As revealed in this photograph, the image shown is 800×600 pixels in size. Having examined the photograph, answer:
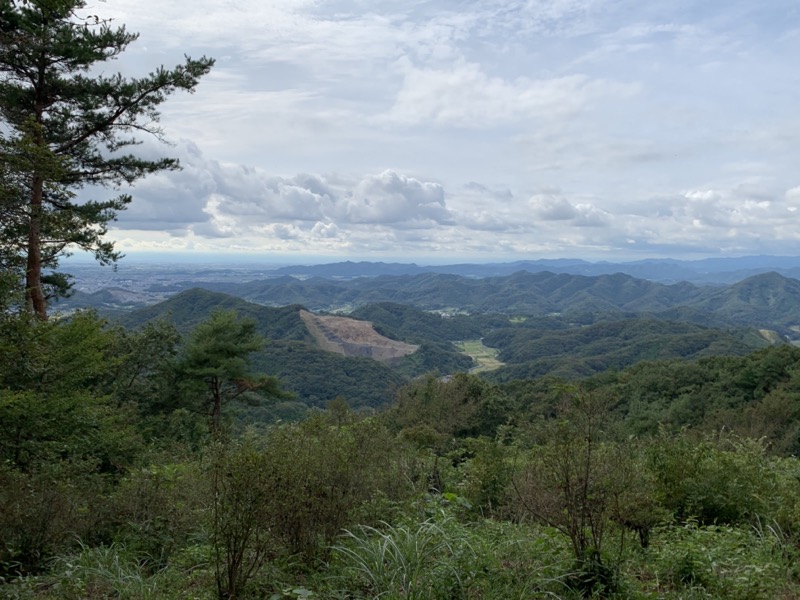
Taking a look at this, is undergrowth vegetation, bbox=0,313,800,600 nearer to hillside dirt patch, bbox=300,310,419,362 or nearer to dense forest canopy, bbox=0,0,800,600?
dense forest canopy, bbox=0,0,800,600

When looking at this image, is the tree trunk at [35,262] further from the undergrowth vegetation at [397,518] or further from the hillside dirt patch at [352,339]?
the hillside dirt patch at [352,339]

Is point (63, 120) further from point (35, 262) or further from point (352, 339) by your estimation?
point (352, 339)

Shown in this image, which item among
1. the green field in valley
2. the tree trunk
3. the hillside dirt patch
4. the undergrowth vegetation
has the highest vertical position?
the tree trunk

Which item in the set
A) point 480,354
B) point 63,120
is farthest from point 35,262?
point 480,354

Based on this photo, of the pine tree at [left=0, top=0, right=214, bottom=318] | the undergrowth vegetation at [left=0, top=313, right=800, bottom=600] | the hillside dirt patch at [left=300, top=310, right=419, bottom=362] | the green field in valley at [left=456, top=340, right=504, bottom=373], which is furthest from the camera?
the green field in valley at [left=456, top=340, right=504, bottom=373]

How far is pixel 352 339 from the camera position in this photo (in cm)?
10044

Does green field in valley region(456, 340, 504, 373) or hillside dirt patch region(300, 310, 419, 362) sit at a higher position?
hillside dirt patch region(300, 310, 419, 362)

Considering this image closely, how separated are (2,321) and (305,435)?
173 inches

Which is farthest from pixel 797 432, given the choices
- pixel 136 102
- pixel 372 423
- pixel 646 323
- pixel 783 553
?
pixel 646 323

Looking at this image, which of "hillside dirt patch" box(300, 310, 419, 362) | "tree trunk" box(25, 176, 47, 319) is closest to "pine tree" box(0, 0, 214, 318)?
"tree trunk" box(25, 176, 47, 319)

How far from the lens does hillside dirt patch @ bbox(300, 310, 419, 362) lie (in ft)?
318

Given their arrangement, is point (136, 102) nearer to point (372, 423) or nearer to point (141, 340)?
point (141, 340)

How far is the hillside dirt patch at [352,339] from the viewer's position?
318 feet

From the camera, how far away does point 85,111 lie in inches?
407
